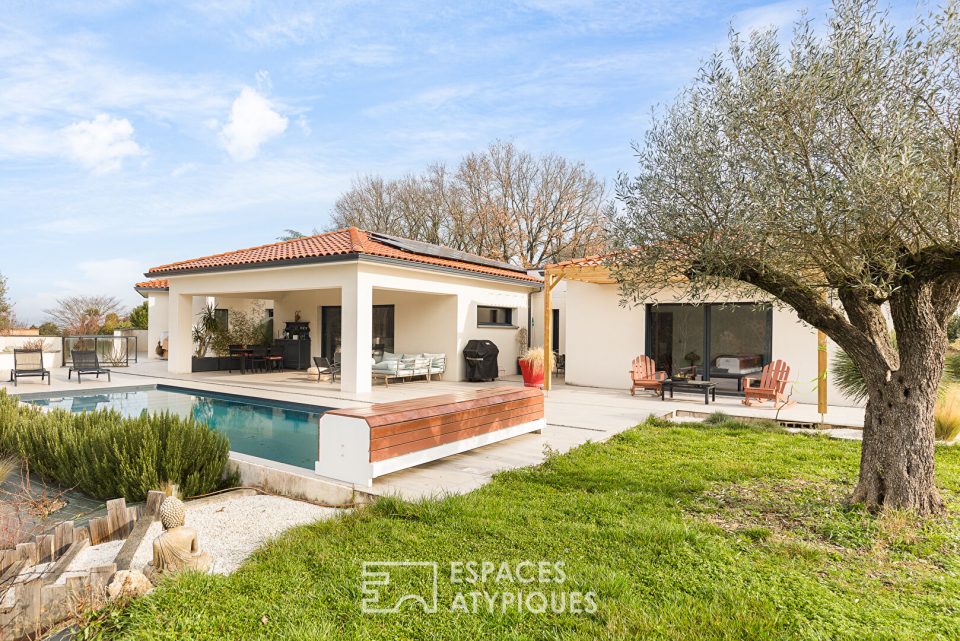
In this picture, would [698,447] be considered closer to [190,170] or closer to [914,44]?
[914,44]

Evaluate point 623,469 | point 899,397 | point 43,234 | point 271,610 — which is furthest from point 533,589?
point 43,234

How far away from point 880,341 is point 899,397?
467 mm

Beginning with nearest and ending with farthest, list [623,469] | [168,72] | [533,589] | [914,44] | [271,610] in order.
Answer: [271,610]
[533,589]
[914,44]
[623,469]
[168,72]

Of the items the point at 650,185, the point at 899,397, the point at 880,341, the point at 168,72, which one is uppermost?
the point at 168,72

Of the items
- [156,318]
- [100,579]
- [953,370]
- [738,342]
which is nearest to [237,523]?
[100,579]

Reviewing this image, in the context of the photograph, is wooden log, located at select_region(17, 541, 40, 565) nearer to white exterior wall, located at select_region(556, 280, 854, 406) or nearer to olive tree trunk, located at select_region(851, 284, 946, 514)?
olive tree trunk, located at select_region(851, 284, 946, 514)

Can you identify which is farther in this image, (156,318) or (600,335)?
(156,318)

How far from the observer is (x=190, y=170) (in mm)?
Result: 17797

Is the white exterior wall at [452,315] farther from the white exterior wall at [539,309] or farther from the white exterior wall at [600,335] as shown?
the white exterior wall at [600,335]

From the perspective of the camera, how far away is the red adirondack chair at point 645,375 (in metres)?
12.3

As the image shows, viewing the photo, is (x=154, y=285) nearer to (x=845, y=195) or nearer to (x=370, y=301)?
(x=370, y=301)

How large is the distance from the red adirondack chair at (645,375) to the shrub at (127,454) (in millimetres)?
8859

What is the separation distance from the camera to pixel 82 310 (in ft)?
108

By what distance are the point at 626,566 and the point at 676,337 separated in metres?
10.7
